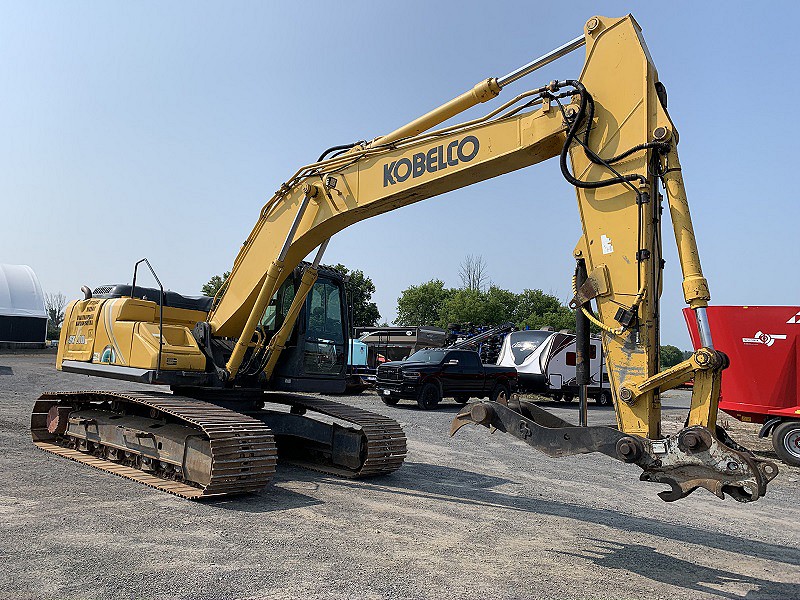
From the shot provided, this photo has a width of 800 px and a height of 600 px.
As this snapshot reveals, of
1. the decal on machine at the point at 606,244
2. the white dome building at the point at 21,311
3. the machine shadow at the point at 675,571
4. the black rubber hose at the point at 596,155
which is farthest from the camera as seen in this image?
the white dome building at the point at 21,311

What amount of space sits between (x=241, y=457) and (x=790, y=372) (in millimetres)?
10266

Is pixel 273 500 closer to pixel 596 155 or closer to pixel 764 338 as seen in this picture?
pixel 596 155

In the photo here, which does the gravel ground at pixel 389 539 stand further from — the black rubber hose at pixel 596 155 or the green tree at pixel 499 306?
the green tree at pixel 499 306

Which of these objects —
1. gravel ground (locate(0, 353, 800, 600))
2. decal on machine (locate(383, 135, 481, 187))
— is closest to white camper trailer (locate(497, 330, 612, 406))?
gravel ground (locate(0, 353, 800, 600))

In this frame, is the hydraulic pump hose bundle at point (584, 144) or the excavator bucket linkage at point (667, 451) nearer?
the excavator bucket linkage at point (667, 451)

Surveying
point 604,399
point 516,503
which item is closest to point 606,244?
point 516,503

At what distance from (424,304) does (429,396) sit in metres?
53.8

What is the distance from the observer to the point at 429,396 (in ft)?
67.3

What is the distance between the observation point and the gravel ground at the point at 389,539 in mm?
4766

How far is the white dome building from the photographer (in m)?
47.0

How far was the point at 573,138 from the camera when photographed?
583cm

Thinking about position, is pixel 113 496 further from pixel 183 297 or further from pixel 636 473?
pixel 636 473

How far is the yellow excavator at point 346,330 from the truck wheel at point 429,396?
1035 centimetres

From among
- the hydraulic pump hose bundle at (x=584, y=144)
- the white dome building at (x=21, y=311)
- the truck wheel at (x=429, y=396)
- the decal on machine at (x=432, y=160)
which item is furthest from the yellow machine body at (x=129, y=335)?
the white dome building at (x=21, y=311)
